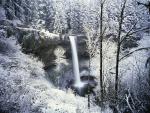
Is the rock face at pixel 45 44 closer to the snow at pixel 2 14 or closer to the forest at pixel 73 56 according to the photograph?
the forest at pixel 73 56

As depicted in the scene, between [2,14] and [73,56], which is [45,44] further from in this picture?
[2,14]

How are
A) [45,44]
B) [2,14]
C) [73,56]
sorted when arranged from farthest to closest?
[73,56]
[45,44]
[2,14]

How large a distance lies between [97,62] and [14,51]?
48.7ft

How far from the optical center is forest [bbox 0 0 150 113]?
1988 centimetres

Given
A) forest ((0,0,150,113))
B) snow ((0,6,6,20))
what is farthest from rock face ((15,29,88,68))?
snow ((0,6,6,20))

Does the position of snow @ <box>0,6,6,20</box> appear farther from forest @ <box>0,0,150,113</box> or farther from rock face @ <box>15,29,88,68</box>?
rock face @ <box>15,29,88,68</box>

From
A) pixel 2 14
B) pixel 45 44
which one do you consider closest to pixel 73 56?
pixel 45 44

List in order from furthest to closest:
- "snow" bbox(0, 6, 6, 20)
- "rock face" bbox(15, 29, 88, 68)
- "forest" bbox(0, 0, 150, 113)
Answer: "rock face" bbox(15, 29, 88, 68) < "snow" bbox(0, 6, 6, 20) < "forest" bbox(0, 0, 150, 113)

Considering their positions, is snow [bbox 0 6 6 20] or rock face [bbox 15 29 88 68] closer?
snow [bbox 0 6 6 20]

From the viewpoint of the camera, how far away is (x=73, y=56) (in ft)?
139

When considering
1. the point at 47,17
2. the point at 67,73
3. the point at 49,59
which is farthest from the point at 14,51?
the point at 47,17

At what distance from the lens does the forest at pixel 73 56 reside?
782 inches

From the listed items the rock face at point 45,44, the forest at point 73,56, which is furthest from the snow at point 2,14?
the rock face at point 45,44

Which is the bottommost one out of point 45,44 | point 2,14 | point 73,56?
point 73,56
